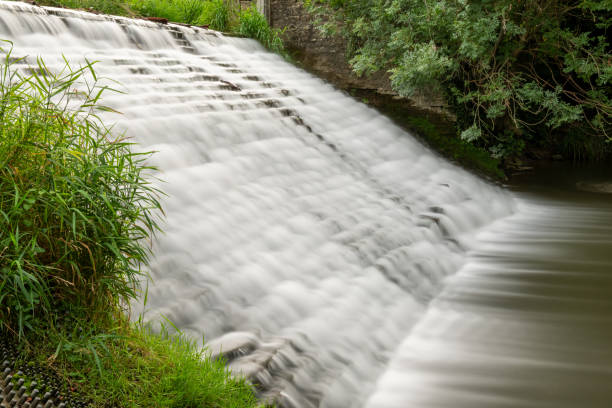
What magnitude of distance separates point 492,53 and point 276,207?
4750 millimetres

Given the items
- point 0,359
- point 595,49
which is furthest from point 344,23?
point 0,359

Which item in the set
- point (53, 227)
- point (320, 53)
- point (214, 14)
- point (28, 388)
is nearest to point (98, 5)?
point (214, 14)

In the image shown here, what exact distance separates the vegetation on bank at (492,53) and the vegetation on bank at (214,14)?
96 centimetres

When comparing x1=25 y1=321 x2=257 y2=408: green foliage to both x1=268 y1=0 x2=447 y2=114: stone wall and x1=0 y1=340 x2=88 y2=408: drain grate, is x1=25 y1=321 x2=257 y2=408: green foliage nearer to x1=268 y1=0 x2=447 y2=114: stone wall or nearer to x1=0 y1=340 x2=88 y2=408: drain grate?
x1=0 y1=340 x2=88 y2=408: drain grate

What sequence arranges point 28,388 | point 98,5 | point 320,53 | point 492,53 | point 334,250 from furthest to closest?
point 320,53 → point 98,5 → point 492,53 → point 334,250 → point 28,388

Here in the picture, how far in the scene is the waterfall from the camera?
10.2 feet

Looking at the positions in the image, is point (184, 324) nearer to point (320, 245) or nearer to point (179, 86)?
point (320, 245)

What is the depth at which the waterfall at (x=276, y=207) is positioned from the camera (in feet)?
10.2

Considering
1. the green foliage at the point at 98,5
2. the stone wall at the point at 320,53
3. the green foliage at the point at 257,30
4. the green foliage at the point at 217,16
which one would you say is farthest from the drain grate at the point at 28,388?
the green foliage at the point at 217,16

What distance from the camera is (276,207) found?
457 cm

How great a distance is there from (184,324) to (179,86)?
3516mm

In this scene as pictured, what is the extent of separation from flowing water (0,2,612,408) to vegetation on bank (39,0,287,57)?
1.95 meters

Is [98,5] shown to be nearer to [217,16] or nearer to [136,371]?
[217,16]

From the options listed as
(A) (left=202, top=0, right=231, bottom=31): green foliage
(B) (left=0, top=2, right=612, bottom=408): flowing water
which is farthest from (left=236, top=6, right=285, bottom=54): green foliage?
(B) (left=0, top=2, right=612, bottom=408): flowing water
